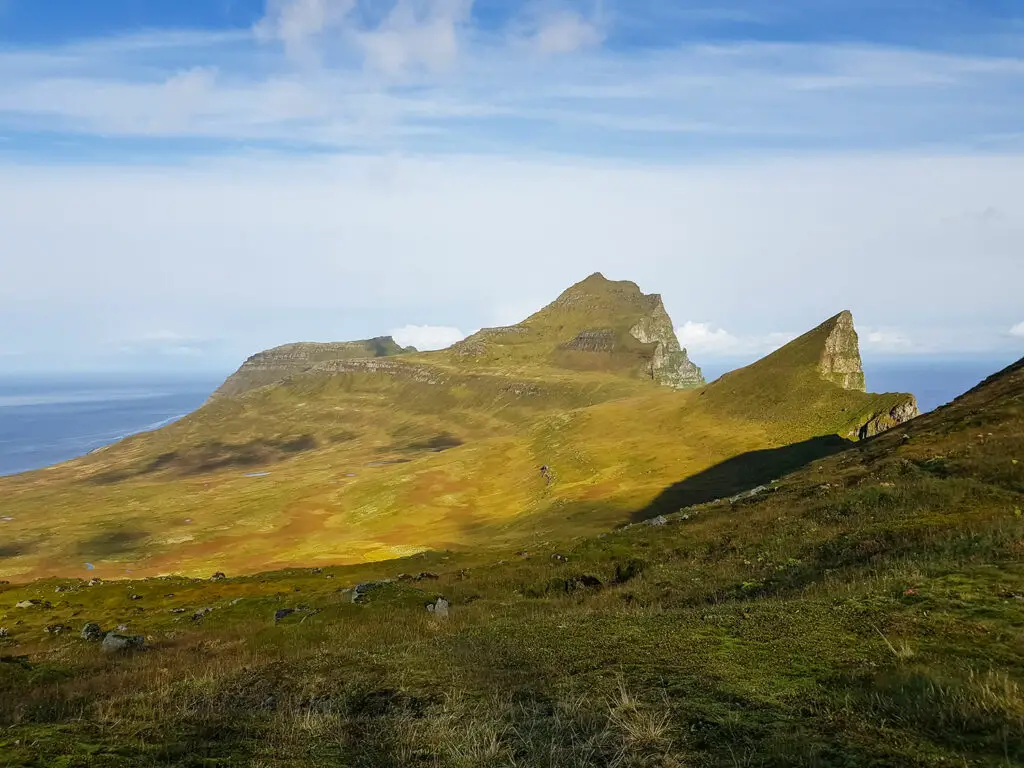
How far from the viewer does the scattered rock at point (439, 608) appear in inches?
1017

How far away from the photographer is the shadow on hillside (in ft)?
280

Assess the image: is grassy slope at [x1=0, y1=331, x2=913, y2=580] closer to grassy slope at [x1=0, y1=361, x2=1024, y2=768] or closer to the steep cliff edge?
the steep cliff edge

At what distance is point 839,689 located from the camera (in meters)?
9.83

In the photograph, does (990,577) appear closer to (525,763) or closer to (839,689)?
(839,689)

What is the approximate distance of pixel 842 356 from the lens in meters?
123

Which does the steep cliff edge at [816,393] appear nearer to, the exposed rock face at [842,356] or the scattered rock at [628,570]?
the exposed rock face at [842,356]

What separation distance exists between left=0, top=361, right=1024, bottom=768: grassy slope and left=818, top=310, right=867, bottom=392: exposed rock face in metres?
99.8

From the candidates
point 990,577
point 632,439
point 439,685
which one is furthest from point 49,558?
point 990,577

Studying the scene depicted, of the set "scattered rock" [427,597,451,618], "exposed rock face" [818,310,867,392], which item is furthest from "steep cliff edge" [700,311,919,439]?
"scattered rock" [427,597,451,618]

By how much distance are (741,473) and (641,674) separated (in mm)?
89918

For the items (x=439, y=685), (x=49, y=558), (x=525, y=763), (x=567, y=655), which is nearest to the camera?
(x=525, y=763)

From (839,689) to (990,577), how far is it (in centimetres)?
838

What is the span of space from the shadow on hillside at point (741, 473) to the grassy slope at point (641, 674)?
185ft

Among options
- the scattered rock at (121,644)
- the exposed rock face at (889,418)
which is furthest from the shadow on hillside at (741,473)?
the scattered rock at (121,644)
